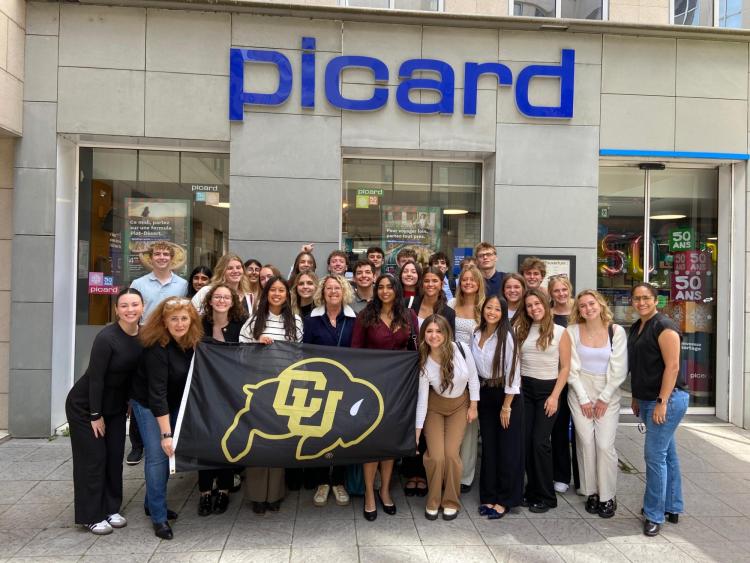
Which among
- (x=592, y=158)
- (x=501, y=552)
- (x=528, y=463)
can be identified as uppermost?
(x=592, y=158)

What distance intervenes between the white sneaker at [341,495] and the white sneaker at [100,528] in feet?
5.84

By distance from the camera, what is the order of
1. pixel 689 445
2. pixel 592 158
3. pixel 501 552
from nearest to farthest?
pixel 501 552 < pixel 689 445 < pixel 592 158

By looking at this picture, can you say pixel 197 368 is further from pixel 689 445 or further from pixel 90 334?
pixel 689 445

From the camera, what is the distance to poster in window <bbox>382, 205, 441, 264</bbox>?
742cm

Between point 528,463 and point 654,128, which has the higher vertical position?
point 654,128

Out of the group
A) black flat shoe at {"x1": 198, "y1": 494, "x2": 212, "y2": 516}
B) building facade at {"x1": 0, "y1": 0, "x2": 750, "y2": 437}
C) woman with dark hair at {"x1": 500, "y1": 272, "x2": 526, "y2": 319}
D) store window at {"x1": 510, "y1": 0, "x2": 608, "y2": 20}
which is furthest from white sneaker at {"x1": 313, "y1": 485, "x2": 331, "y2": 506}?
store window at {"x1": 510, "y1": 0, "x2": 608, "y2": 20}

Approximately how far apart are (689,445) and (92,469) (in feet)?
21.3

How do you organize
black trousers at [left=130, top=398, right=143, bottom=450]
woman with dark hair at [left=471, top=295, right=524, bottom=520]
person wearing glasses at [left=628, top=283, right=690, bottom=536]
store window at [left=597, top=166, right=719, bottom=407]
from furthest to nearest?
store window at [left=597, top=166, right=719, bottom=407] → black trousers at [left=130, top=398, right=143, bottom=450] → woman with dark hair at [left=471, top=295, right=524, bottom=520] → person wearing glasses at [left=628, top=283, right=690, bottom=536]

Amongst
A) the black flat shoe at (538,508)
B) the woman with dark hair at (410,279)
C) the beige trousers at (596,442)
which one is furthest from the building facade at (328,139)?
the black flat shoe at (538,508)

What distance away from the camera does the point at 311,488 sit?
16.2ft

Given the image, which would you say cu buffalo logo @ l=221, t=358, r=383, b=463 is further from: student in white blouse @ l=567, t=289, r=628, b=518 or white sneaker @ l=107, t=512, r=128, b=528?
student in white blouse @ l=567, t=289, r=628, b=518

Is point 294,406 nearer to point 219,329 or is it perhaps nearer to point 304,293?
point 219,329

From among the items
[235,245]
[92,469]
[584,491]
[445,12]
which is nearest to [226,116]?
[235,245]

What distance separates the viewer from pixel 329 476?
4812 millimetres
